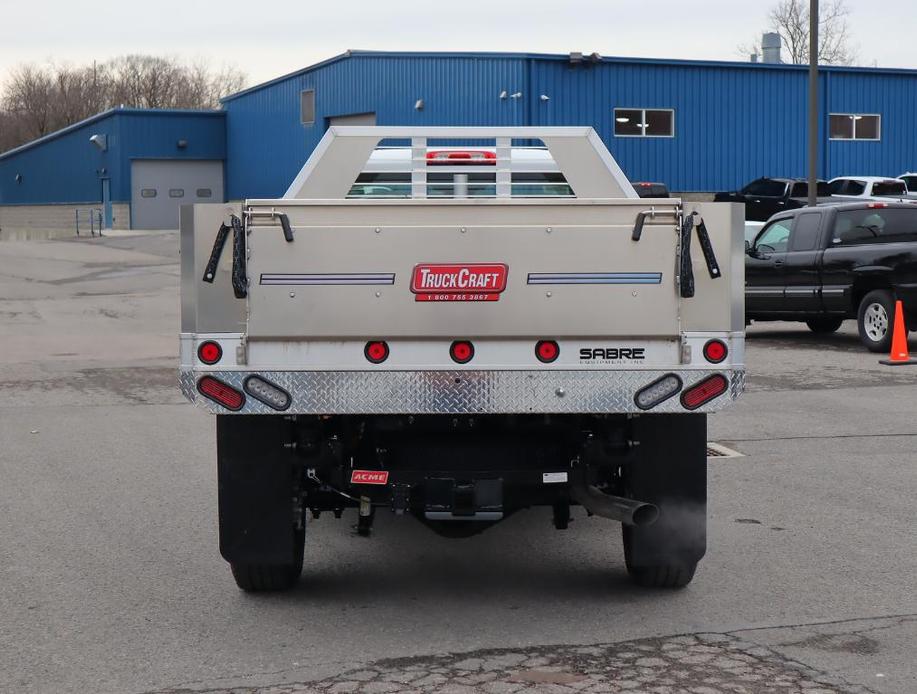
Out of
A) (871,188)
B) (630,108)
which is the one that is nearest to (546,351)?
(871,188)

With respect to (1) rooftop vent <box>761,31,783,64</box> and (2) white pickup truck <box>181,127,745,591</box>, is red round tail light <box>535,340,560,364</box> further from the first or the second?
(1) rooftop vent <box>761,31,783,64</box>

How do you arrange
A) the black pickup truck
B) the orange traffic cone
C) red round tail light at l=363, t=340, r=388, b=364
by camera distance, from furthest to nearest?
1. the black pickup truck
2. the orange traffic cone
3. red round tail light at l=363, t=340, r=388, b=364

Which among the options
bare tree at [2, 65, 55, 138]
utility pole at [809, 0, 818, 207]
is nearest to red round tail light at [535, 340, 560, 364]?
utility pole at [809, 0, 818, 207]

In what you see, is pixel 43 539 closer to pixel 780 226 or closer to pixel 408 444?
pixel 408 444

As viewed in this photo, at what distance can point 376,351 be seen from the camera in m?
5.73

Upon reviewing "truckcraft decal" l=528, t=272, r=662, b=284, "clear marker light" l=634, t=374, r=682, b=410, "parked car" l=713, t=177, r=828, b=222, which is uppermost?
"parked car" l=713, t=177, r=828, b=222

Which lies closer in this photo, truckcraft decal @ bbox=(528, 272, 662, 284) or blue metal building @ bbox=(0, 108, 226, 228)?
truckcraft decal @ bbox=(528, 272, 662, 284)

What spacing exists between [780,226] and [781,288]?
1022mm

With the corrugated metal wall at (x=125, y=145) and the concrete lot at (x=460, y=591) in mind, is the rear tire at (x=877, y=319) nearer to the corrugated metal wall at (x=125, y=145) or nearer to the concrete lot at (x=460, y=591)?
the concrete lot at (x=460, y=591)

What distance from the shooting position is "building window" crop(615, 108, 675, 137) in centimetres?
4200

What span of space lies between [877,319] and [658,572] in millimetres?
11582

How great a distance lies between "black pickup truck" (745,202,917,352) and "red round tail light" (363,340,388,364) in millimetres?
12206

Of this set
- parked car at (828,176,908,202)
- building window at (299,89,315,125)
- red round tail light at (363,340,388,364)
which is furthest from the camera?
building window at (299,89,315,125)

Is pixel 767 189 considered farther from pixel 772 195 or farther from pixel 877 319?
pixel 877 319
